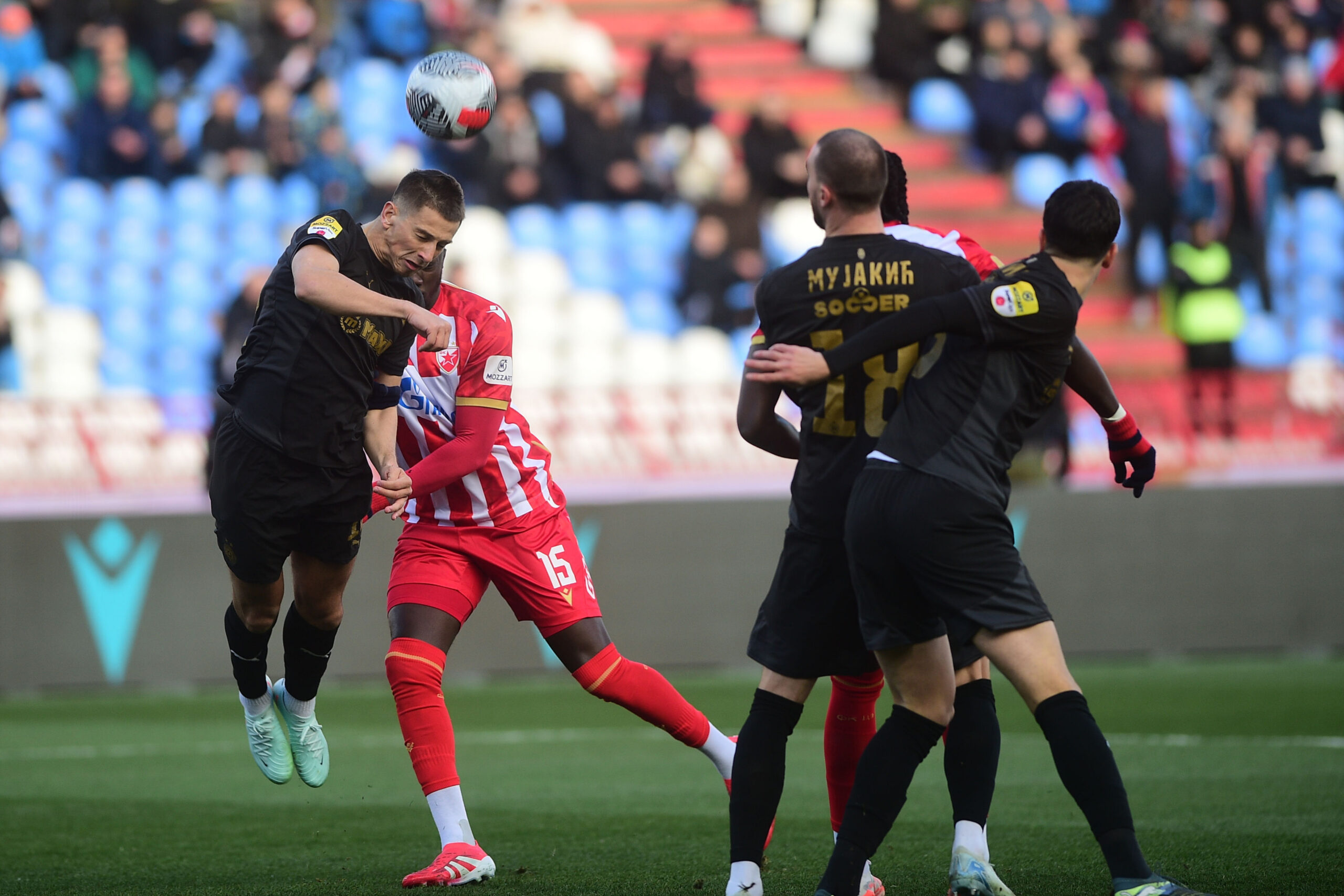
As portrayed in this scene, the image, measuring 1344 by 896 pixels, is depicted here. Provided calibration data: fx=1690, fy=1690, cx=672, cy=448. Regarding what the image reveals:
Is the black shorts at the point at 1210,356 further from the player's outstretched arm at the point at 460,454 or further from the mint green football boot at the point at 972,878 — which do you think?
the mint green football boot at the point at 972,878

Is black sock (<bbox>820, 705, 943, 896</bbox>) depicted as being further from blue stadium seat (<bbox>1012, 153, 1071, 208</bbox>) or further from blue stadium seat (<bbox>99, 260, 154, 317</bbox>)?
blue stadium seat (<bbox>1012, 153, 1071, 208</bbox>)

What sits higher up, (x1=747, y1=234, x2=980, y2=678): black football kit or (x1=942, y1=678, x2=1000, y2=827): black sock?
(x1=747, y1=234, x2=980, y2=678): black football kit

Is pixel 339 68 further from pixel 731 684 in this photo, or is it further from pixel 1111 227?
pixel 1111 227

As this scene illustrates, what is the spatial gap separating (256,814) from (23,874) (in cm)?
154

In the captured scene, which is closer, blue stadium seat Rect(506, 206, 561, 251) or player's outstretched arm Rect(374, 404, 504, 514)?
player's outstretched arm Rect(374, 404, 504, 514)

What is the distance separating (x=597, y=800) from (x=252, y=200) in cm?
1008

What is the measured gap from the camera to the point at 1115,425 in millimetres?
5031

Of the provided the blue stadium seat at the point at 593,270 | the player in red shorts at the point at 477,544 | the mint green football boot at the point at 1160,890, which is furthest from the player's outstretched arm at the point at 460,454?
the blue stadium seat at the point at 593,270

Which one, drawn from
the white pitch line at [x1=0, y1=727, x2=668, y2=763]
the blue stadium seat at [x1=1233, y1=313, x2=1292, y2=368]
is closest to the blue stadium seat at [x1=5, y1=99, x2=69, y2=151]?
the white pitch line at [x1=0, y1=727, x2=668, y2=763]

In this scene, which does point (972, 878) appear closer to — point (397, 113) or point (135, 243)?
point (135, 243)

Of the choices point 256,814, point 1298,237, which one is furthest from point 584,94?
point 256,814

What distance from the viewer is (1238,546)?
1203cm

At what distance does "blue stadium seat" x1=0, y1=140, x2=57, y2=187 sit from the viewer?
642 inches

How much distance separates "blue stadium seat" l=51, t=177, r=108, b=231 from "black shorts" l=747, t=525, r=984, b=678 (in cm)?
1285
